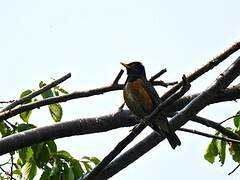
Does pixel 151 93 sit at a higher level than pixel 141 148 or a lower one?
higher

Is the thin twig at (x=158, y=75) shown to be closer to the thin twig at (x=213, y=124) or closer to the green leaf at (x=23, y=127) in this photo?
the thin twig at (x=213, y=124)

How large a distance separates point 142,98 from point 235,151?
897mm

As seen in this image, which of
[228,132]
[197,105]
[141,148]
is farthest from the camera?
[228,132]

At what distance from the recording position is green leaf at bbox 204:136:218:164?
169 inches

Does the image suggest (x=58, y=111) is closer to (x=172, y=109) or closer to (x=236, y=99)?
(x=172, y=109)

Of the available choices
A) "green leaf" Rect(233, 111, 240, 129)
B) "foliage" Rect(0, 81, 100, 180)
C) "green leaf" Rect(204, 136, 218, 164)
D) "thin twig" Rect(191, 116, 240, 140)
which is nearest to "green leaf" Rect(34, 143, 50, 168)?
"foliage" Rect(0, 81, 100, 180)

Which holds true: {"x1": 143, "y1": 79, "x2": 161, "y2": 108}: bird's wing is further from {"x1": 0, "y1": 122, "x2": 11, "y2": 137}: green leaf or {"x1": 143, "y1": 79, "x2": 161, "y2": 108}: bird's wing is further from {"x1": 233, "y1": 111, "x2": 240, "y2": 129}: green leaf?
{"x1": 0, "y1": 122, "x2": 11, "y2": 137}: green leaf

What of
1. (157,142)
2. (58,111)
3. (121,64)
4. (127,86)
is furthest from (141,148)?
(121,64)

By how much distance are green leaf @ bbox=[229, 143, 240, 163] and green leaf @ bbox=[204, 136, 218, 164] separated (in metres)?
0.12

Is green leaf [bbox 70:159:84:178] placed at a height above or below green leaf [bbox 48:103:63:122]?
below

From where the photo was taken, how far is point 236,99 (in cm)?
396

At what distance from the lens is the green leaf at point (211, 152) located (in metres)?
4.29

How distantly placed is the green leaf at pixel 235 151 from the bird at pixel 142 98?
1.29ft

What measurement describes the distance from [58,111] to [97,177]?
1042 mm
